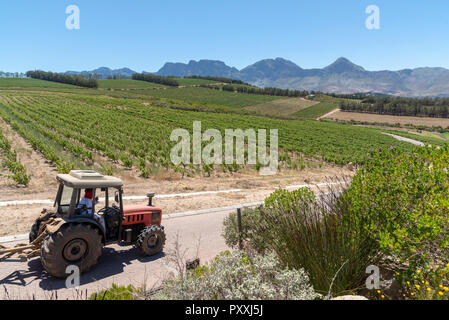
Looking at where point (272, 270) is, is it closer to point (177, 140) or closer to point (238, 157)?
point (238, 157)

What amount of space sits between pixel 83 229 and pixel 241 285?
3815 millimetres

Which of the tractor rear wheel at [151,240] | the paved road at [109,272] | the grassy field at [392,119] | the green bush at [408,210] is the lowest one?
the paved road at [109,272]

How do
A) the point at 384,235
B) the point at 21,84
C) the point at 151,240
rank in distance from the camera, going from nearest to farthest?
the point at 384,235
the point at 151,240
the point at 21,84

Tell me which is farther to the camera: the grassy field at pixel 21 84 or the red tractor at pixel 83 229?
the grassy field at pixel 21 84

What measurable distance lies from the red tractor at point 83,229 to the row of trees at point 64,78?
395 feet

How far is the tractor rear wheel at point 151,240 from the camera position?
6.51 metres

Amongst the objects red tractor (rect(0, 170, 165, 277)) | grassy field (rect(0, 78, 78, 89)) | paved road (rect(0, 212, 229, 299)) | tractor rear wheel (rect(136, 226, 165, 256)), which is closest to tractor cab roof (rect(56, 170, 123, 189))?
red tractor (rect(0, 170, 165, 277))

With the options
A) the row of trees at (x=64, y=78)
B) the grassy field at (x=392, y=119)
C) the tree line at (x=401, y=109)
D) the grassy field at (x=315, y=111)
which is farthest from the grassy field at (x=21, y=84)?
the tree line at (x=401, y=109)

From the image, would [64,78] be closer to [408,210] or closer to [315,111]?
[315,111]

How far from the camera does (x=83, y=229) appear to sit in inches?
217

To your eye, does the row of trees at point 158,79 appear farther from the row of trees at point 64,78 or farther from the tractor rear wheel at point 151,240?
the tractor rear wheel at point 151,240

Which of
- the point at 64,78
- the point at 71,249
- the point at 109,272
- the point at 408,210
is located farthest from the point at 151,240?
the point at 64,78

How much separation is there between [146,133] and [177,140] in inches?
133
